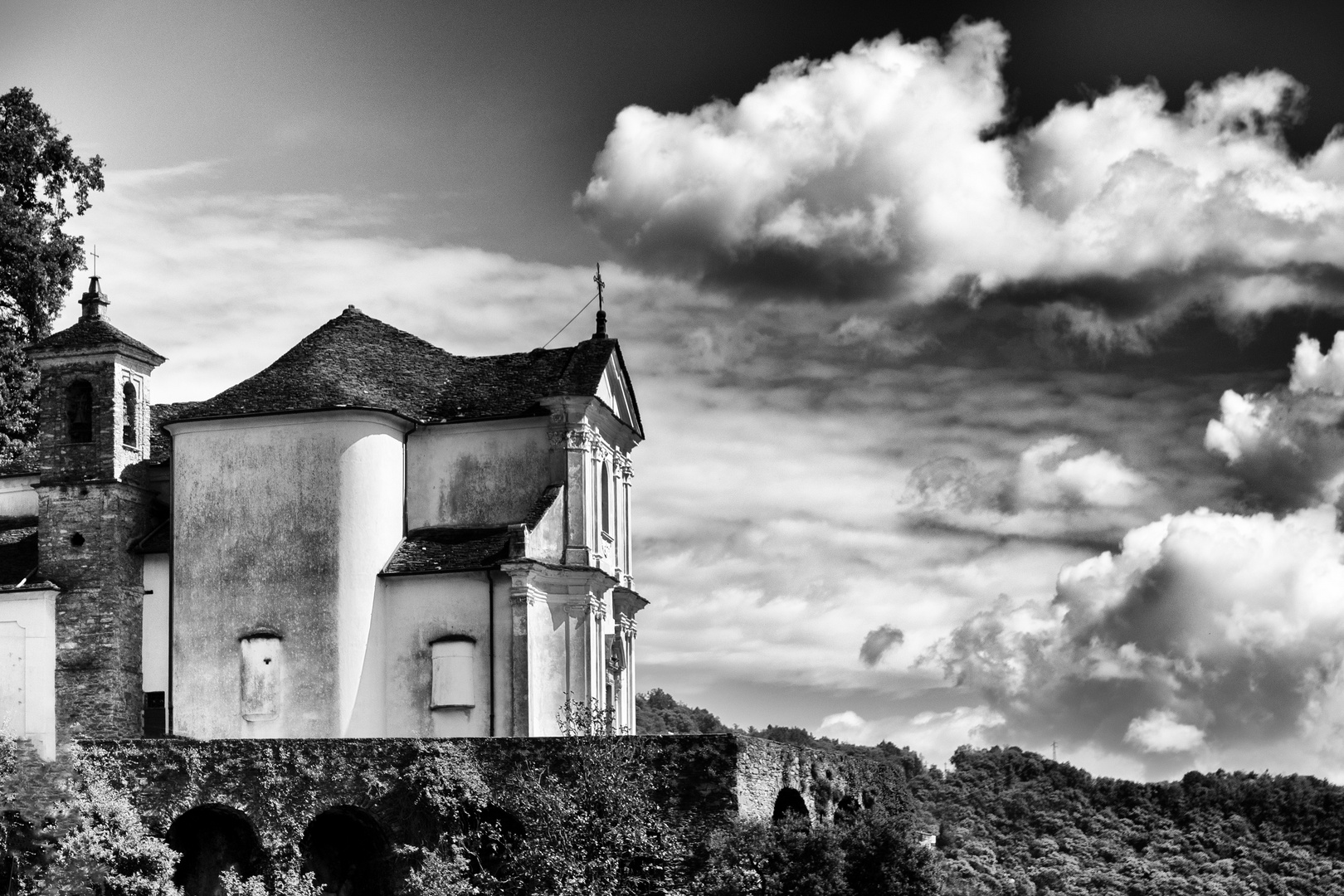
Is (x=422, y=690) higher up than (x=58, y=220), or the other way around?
(x=58, y=220)

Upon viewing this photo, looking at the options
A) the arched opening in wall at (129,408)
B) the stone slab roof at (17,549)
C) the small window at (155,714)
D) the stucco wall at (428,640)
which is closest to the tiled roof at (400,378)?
the arched opening in wall at (129,408)

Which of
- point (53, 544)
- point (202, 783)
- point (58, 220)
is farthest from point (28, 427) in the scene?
point (202, 783)

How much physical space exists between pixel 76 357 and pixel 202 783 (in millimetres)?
15266

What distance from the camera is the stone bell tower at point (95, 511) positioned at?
45.2 m

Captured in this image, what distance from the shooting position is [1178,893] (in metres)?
80.6

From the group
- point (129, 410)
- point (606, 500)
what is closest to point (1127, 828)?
point (606, 500)

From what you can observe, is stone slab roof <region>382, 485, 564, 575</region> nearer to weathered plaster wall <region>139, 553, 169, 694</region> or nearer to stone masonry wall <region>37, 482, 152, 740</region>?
weathered plaster wall <region>139, 553, 169, 694</region>

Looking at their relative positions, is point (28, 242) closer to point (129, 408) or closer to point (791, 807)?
point (129, 408)

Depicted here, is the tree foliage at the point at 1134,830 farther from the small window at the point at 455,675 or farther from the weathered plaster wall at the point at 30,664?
the weathered plaster wall at the point at 30,664

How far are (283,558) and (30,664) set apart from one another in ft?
22.7

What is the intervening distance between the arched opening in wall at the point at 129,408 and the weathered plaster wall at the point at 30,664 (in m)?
4.70

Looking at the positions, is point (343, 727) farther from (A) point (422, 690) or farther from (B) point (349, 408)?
(B) point (349, 408)

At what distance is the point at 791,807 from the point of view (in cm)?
3844

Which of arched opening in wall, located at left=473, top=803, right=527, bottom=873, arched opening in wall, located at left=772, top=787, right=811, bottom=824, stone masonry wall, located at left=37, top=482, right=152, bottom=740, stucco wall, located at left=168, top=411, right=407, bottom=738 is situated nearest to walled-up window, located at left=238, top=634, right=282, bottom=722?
stucco wall, located at left=168, top=411, right=407, bottom=738
